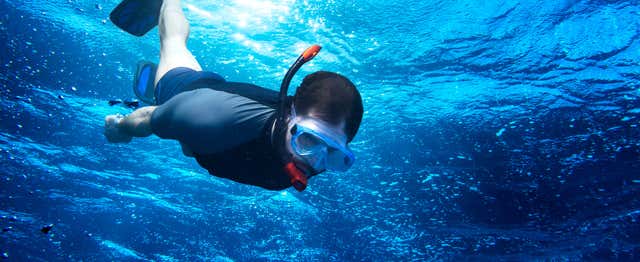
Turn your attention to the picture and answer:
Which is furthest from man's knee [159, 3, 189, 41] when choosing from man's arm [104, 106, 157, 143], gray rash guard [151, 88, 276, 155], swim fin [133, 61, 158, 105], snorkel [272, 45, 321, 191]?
snorkel [272, 45, 321, 191]

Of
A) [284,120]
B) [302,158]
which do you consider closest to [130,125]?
[284,120]

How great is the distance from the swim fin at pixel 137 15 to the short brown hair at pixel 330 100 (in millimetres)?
3573

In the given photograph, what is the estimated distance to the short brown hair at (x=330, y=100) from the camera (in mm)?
3182

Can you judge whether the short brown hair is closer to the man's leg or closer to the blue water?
the man's leg

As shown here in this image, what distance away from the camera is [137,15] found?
5512 millimetres

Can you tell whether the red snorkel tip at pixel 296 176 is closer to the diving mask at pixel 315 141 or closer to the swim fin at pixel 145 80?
the diving mask at pixel 315 141

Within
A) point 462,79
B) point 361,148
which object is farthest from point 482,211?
point 462,79

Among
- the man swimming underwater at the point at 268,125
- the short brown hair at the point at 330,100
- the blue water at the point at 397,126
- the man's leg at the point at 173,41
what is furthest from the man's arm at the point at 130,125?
the blue water at the point at 397,126

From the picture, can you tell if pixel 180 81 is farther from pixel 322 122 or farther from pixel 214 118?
pixel 322 122

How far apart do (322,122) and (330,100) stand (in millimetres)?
233

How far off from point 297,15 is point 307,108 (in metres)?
5.90

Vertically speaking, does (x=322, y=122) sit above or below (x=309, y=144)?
above

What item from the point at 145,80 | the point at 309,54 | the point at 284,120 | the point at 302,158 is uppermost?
the point at 309,54

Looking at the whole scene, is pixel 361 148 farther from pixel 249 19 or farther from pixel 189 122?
pixel 189 122
